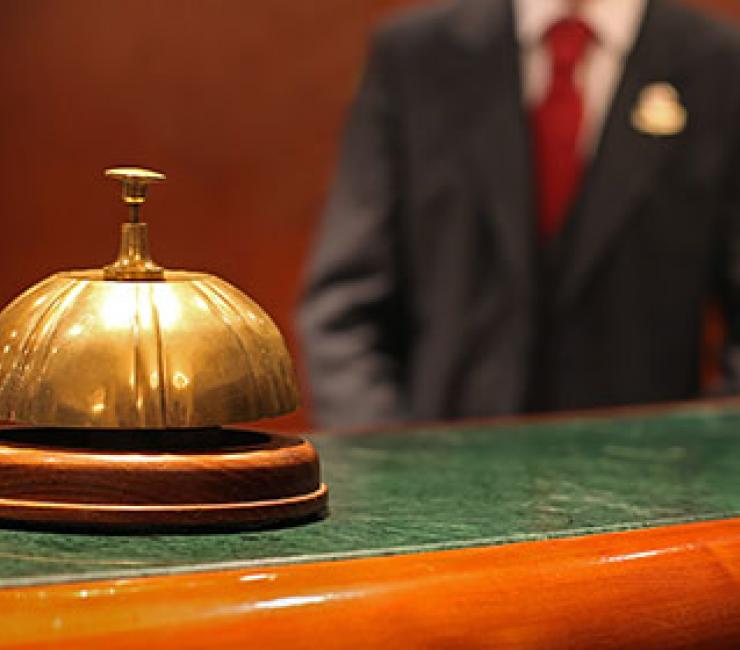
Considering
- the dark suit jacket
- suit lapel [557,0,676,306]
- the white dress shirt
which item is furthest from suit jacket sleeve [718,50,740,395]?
the white dress shirt

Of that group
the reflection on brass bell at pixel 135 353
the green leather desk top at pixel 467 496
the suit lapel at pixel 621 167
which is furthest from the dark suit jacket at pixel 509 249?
the reflection on brass bell at pixel 135 353

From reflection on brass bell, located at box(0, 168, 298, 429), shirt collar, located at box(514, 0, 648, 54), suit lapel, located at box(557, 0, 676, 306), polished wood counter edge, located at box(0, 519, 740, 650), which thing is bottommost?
polished wood counter edge, located at box(0, 519, 740, 650)

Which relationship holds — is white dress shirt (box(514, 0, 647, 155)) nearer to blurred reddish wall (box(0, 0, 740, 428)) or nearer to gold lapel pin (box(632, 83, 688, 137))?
gold lapel pin (box(632, 83, 688, 137))

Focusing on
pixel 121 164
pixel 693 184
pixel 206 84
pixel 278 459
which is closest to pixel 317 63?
pixel 206 84

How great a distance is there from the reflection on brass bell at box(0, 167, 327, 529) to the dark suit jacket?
1.68m

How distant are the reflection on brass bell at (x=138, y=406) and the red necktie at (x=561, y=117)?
5.95 ft

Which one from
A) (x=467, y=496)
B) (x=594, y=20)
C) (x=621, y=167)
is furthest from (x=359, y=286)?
(x=467, y=496)

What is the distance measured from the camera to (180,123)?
14.2 ft

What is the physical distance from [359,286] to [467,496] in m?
1.58

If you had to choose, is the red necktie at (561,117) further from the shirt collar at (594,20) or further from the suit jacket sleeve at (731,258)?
the suit jacket sleeve at (731,258)

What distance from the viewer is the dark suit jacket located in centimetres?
287

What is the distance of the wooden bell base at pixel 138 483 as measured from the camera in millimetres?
1072

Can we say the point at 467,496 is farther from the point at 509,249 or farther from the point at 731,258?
the point at 731,258

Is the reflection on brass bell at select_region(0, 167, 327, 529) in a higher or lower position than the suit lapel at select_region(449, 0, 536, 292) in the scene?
lower
